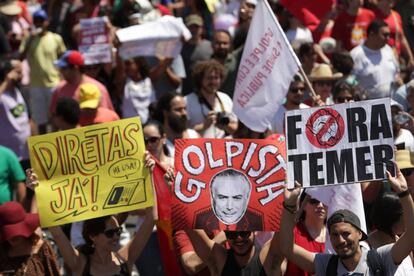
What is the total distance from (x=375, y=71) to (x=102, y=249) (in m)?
6.02

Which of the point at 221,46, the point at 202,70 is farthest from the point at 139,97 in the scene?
the point at 202,70

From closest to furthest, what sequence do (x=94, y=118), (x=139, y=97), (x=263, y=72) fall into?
(x=263, y=72)
(x=94, y=118)
(x=139, y=97)

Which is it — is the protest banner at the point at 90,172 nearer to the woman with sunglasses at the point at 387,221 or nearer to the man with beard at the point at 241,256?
the man with beard at the point at 241,256

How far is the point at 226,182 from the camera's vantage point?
9570mm

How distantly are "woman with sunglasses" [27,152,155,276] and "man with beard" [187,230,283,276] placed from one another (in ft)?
1.63

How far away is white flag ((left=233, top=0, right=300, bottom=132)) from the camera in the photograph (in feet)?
37.2

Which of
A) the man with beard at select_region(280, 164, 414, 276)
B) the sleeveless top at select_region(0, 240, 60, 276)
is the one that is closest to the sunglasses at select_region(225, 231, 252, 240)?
the man with beard at select_region(280, 164, 414, 276)

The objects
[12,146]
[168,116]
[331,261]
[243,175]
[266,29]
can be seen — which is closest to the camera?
[331,261]

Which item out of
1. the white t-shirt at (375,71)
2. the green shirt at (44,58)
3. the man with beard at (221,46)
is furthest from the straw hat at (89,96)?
the white t-shirt at (375,71)

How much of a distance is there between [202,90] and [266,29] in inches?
72.4

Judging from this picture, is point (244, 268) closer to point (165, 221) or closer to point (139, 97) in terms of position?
point (165, 221)

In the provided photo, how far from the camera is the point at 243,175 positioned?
9562mm

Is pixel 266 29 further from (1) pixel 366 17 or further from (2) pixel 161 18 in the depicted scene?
(1) pixel 366 17

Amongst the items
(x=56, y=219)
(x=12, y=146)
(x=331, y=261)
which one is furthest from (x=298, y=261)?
(x=12, y=146)
